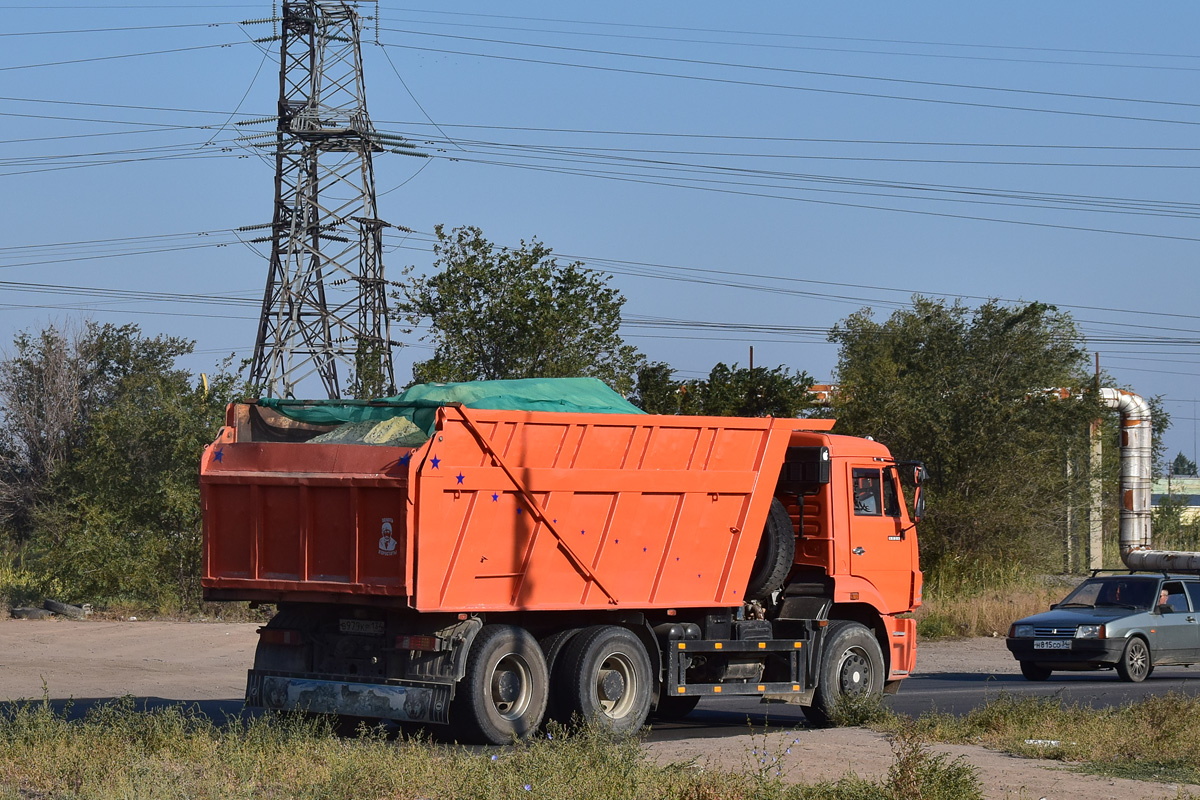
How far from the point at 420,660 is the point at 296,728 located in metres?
1.11

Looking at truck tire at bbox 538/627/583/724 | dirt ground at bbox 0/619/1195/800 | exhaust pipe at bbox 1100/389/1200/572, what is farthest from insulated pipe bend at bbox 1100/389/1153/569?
truck tire at bbox 538/627/583/724

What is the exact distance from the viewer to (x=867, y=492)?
14422 mm

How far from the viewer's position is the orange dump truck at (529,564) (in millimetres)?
10828

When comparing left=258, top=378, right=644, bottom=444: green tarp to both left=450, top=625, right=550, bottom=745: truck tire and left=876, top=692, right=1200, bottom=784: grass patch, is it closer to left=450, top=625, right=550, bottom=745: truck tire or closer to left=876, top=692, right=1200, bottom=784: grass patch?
left=450, top=625, right=550, bottom=745: truck tire

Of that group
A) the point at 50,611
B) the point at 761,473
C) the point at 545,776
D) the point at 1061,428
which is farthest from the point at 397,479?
the point at 1061,428

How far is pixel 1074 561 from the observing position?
4059 centimetres

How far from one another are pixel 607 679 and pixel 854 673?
3244 millimetres

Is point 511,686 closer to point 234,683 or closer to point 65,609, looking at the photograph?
point 234,683

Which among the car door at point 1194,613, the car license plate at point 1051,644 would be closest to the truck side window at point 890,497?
the car license plate at point 1051,644

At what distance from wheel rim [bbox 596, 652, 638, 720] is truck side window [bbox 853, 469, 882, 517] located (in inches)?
133

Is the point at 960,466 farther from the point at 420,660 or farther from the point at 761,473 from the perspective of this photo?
the point at 420,660

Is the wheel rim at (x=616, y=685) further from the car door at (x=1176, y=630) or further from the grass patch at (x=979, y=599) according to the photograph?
the grass patch at (x=979, y=599)

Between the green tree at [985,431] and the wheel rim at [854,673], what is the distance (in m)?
17.7

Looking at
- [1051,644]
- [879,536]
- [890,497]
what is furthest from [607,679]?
[1051,644]
